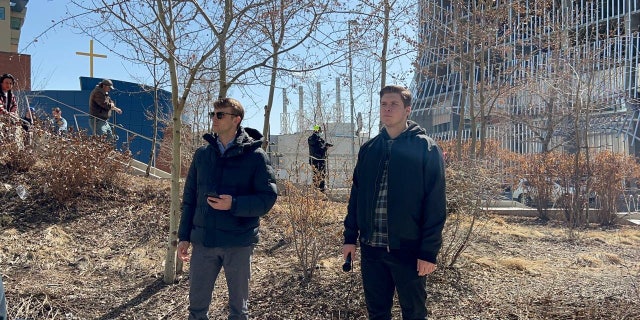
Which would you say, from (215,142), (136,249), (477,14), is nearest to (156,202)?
(136,249)

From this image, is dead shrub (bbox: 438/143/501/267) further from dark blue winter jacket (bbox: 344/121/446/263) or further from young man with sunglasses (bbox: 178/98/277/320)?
young man with sunglasses (bbox: 178/98/277/320)

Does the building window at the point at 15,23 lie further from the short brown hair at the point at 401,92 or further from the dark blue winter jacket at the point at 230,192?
the short brown hair at the point at 401,92

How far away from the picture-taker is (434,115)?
34.2m

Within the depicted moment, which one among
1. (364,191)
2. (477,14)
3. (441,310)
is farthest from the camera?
(477,14)

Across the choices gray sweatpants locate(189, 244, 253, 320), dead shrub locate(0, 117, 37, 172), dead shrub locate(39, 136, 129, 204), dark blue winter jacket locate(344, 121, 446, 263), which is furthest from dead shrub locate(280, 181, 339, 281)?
dead shrub locate(0, 117, 37, 172)

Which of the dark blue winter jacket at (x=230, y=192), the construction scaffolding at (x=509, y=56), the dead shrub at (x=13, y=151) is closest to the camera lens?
the dark blue winter jacket at (x=230, y=192)

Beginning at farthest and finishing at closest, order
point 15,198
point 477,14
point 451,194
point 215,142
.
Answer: point 477,14 < point 15,198 < point 451,194 < point 215,142

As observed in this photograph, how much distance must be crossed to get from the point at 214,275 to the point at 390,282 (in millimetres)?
1100

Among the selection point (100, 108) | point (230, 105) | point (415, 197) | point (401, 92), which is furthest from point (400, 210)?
point (100, 108)

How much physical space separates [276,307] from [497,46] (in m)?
6.72

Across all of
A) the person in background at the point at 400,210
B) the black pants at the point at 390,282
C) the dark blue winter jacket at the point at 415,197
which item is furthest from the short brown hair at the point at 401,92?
the black pants at the point at 390,282

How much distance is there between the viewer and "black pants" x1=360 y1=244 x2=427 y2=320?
289 centimetres

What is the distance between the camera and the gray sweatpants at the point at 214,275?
10.7ft

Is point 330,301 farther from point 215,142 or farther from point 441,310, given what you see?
point 215,142
